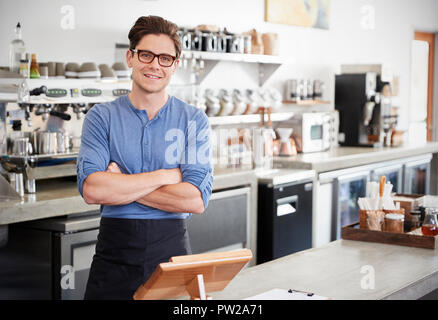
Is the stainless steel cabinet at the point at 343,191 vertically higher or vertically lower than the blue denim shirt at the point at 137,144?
lower

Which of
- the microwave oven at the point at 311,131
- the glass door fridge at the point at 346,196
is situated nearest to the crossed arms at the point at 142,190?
the glass door fridge at the point at 346,196

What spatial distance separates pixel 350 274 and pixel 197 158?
2.28 feet

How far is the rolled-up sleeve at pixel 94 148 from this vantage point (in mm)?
2205

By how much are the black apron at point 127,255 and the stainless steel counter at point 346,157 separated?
3214 mm

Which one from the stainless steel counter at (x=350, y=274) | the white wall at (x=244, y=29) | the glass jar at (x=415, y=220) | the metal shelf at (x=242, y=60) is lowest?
the stainless steel counter at (x=350, y=274)

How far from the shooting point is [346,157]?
577 centimetres

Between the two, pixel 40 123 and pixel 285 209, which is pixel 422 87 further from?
pixel 40 123

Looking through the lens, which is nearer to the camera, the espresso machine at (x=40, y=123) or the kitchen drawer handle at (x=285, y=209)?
the espresso machine at (x=40, y=123)

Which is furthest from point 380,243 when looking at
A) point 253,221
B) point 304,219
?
point 304,219

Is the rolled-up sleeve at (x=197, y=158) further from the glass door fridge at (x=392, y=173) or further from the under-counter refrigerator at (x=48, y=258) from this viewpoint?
the glass door fridge at (x=392, y=173)

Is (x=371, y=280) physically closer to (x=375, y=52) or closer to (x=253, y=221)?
(x=253, y=221)

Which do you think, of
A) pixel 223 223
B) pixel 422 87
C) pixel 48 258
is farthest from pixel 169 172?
pixel 422 87
